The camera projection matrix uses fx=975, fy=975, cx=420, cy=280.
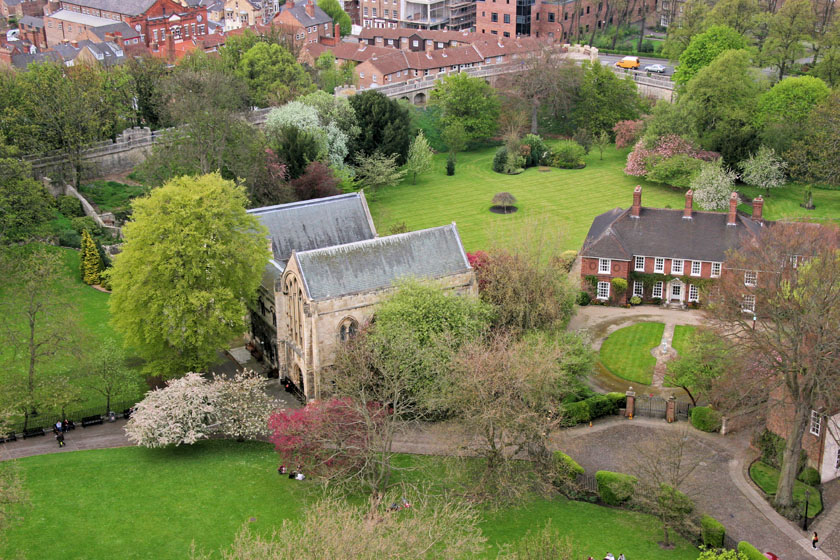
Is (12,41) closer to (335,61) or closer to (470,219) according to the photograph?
(335,61)

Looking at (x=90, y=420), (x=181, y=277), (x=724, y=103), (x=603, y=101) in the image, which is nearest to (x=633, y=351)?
(x=181, y=277)

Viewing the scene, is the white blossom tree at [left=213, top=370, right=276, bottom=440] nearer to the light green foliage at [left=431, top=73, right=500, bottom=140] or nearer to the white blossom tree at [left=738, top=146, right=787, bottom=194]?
the white blossom tree at [left=738, top=146, right=787, bottom=194]

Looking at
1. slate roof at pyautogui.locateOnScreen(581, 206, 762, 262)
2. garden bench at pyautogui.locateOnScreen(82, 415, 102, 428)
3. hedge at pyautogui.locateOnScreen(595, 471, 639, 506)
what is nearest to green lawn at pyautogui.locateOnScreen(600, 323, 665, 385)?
slate roof at pyautogui.locateOnScreen(581, 206, 762, 262)

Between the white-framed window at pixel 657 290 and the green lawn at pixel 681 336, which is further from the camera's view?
the white-framed window at pixel 657 290

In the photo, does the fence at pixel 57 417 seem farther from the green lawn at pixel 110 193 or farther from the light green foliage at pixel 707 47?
the light green foliage at pixel 707 47

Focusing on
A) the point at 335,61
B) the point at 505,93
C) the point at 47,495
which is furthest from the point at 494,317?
the point at 335,61

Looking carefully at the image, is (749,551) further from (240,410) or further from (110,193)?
(110,193)

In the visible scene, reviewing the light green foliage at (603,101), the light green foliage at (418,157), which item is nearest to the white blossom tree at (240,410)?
the light green foliage at (418,157)
